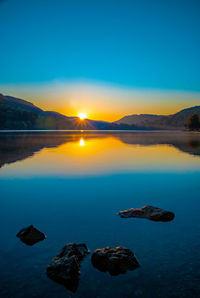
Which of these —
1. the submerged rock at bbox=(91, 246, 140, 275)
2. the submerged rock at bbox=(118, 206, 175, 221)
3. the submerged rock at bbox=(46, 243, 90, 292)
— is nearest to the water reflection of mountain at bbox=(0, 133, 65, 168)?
the submerged rock at bbox=(118, 206, 175, 221)

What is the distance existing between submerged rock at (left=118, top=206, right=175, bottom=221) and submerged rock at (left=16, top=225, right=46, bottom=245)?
4.22 meters

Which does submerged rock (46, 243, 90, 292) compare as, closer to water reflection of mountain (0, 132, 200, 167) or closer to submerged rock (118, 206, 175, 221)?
submerged rock (118, 206, 175, 221)

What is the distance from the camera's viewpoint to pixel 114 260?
6781 mm

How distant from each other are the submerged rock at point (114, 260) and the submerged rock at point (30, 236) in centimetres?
258

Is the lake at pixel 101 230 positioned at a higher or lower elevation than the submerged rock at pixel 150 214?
lower

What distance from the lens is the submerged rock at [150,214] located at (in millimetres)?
10461

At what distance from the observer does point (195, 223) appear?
10.1 m

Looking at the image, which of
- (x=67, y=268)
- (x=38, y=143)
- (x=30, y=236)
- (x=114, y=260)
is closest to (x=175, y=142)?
(x=38, y=143)

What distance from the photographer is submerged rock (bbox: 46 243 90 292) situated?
6.23 meters

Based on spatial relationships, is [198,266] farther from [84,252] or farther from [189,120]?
[189,120]

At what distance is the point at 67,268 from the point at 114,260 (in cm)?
146

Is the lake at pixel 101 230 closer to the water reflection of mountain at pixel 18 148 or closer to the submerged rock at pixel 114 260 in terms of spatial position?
the submerged rock at pixel 114 260

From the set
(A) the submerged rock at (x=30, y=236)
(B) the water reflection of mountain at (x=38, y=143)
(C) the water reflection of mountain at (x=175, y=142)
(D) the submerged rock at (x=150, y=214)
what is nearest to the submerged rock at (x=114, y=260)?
(A) the submerged rock at (x=30, y=236)

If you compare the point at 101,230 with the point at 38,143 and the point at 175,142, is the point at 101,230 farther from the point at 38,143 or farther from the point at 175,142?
the point at 175,142
